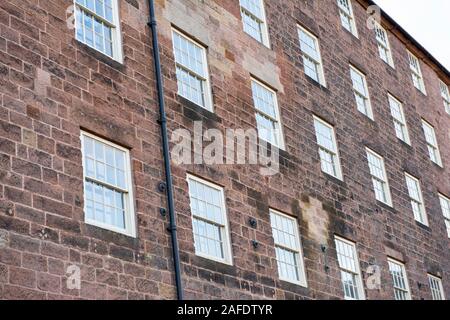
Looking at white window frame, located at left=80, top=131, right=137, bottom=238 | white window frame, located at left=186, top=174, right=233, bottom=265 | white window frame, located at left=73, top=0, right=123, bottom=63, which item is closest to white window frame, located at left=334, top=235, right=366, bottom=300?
white window frame, located at left=186, top=174, right=233, bottom=265

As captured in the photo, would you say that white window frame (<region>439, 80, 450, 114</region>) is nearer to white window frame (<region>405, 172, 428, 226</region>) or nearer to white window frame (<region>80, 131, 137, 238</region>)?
white window frame (<region>405, 172, 428, 226</region>)

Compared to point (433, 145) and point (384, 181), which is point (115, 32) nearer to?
point (384, 181)

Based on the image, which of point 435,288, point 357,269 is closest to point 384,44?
point 435,288

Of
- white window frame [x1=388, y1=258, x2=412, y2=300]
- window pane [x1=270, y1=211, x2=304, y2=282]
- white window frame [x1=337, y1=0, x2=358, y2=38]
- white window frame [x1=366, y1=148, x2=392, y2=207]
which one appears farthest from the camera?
white window frame [x1=337, y1=0, x2=358, y2=38]

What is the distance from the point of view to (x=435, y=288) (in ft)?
81.5

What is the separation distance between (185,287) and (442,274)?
42.7 feet

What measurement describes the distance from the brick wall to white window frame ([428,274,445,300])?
320mm

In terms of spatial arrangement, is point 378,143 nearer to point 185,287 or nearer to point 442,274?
point 442,274

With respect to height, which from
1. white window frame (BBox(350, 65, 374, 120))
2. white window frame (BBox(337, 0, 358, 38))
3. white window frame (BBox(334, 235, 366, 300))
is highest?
white window frame (BBox(337, 0, 358, 38))

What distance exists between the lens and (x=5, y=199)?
40.4ft

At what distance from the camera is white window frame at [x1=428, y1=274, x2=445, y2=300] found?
24500 millimetres

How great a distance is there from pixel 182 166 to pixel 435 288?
1172 cm

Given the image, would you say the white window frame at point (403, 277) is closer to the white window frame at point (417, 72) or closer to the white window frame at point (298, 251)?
the white window frame at point (298, 251)

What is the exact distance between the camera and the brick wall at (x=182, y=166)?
12.9 meters
